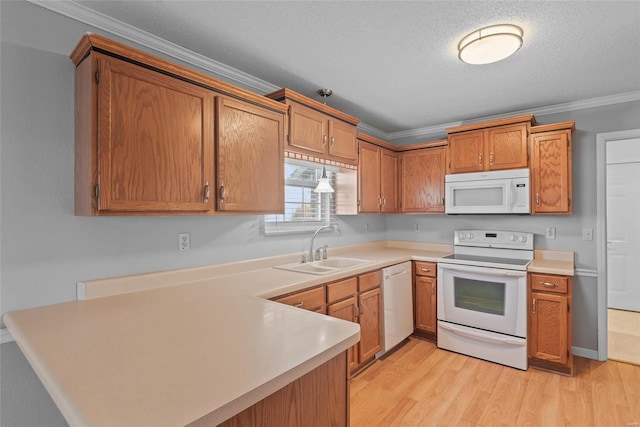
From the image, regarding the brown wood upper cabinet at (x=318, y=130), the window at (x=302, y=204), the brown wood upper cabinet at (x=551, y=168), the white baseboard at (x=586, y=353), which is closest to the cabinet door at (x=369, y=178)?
the brown wood upper cabinet at (x=318, y=130)

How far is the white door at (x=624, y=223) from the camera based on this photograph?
13.2 ft

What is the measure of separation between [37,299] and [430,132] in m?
3.94

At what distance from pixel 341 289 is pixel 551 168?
2.26 m

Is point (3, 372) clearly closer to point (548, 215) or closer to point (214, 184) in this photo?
point (214, 184)

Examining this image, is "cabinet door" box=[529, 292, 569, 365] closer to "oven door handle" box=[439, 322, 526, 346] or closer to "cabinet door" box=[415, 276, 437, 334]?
"oven door handle" box=[439, 322, 526, 346]

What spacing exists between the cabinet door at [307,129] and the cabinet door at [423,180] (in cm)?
151

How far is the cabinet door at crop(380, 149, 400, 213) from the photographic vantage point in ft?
11.9

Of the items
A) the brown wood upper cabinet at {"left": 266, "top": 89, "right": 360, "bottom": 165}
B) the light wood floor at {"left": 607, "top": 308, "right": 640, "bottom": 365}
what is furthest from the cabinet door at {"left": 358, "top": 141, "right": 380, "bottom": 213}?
the light wood floor at {"left": 607, "top": 308, "right": 640, "bottom": 365}

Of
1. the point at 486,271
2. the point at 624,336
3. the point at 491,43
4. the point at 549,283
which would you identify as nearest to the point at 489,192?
the point at 486,271

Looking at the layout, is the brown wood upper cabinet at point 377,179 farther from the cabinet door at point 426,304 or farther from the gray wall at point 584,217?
the gray wall at point 584,217

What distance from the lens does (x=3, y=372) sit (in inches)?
57.9

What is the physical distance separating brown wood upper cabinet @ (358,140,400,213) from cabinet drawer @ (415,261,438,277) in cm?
71

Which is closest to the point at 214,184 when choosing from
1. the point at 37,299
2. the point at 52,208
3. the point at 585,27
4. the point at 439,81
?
the point at 52,208

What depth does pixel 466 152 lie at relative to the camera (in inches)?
132
